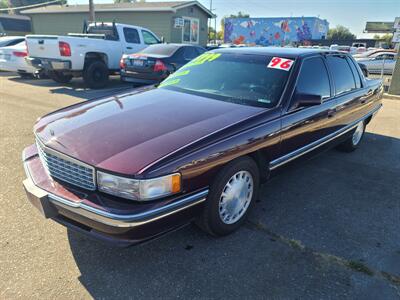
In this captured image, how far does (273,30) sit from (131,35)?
153ft

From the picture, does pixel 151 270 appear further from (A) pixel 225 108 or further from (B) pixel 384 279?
(B) pixel 384 279

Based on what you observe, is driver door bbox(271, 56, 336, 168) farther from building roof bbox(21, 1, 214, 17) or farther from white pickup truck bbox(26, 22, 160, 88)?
building roof bbox(21, 1, 214, 17)

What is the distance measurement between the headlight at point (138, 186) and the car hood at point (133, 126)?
7 cm

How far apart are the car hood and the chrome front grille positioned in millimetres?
46

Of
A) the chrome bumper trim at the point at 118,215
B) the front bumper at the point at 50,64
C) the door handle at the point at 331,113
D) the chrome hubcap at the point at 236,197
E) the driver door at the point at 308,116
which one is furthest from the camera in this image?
the front bumper at the point at 50,64

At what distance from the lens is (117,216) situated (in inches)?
82.4

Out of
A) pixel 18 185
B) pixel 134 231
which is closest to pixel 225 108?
pixel 134 231

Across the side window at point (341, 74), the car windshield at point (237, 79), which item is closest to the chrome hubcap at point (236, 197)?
the car windshield at point (237, 79)

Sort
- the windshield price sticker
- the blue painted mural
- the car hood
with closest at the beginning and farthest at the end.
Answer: the car hood
the windshield price sticker
the blue painted mural

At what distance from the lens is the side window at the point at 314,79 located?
3.50 metres

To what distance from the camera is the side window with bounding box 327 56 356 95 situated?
13.6 ft

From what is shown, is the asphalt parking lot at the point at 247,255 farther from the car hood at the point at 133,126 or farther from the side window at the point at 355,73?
the side window at the point at 355,73

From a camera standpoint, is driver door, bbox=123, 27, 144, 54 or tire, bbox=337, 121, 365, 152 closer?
tire, bbox=337, 121, 365, 152

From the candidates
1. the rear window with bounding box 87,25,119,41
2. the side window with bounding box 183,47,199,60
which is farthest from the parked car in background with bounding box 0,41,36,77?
the side window with bounding box 183,47,199,60
